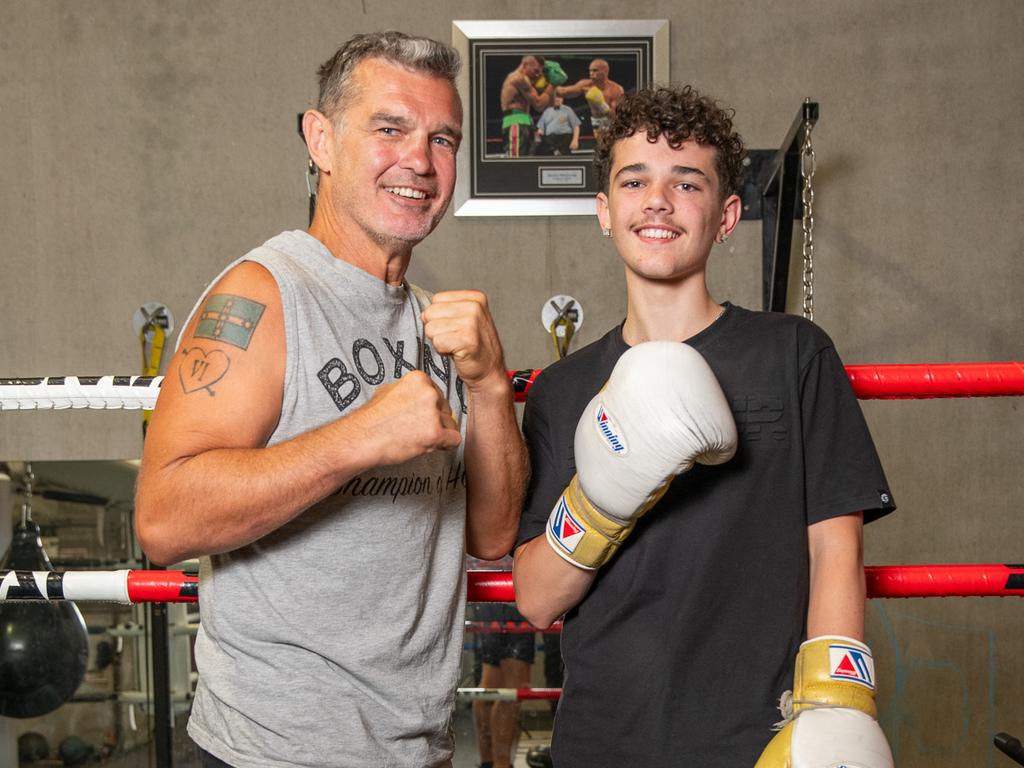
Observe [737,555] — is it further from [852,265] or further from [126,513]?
[126,513]

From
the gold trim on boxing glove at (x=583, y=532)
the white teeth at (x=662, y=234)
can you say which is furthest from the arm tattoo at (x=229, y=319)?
the white teeth at (x=662, y=234)

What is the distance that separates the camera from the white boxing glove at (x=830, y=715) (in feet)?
3.20

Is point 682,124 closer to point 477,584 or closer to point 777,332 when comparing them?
point 777,332

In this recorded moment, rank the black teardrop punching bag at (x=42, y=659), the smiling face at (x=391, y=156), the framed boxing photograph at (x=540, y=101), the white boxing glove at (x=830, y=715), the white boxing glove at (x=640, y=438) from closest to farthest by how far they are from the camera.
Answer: the white boxing glove at (x=830, y=715) → the white boxing glove at (x=640, y=438) → the smiling face at (x=391, y=156) → the black teardrop punching bag at (x=42, y=659) → the framed boxing photograph at (x=540, y=101)

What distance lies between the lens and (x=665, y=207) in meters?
1.30

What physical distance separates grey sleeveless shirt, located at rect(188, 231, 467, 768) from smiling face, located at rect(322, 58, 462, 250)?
101 mm

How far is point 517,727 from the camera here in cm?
286

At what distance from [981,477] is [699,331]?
2577 mm

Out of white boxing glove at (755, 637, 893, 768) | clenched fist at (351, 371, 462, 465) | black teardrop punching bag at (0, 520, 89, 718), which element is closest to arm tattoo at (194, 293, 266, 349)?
clenched fist at (351, 371, 462, 465)

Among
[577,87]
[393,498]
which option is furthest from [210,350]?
[577,87]

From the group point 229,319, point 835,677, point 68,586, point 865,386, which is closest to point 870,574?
point 865,386

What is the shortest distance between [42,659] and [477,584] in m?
1.81

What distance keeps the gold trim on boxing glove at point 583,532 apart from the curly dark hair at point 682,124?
523 millimetres

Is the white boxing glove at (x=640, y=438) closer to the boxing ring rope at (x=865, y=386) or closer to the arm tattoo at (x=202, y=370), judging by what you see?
the boxing ring rope at (x=865, y=386)
